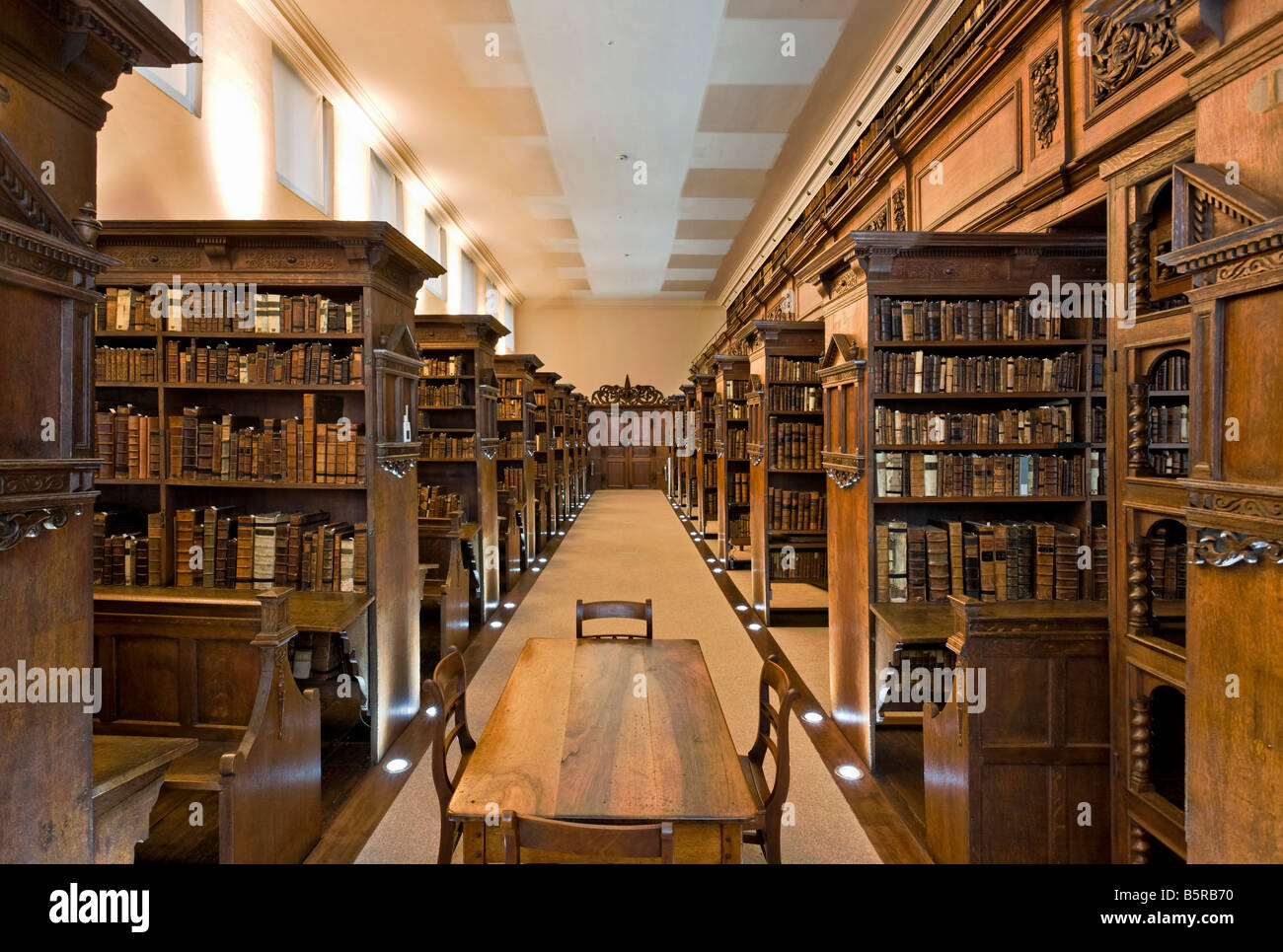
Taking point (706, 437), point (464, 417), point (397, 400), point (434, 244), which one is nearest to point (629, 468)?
point (706, 437)

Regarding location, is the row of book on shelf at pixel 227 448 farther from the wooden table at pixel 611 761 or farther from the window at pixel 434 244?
the window at pixel 434 244

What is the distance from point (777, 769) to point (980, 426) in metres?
2.54

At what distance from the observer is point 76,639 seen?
1579 millimetres

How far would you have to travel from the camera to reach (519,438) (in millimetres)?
7676

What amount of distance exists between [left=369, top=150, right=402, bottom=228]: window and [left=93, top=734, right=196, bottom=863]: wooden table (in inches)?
240

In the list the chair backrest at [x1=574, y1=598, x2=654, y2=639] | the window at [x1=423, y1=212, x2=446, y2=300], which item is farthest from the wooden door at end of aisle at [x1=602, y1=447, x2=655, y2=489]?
the chair backrest at [x1=574, y1=598, x2=654, y2=639]

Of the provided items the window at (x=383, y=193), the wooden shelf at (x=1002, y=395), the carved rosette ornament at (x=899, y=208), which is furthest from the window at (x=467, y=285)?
the wooden shelf at (x=1002, y=395)

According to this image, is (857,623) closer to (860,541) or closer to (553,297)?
(860,541)

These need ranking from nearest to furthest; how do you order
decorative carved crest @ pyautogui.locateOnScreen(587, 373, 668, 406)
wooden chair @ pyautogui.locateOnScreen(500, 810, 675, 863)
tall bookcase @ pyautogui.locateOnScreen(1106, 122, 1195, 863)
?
wooden chair @ pyautogui.locateOnScreen(500, 810, 675, 863)
tall bookcase @ pyautogui.locateOnScreen(1106, 122, 1195, 863)
decorative carved crest @ pyautogui.locateOnScreen(587, 373, 668, 406)

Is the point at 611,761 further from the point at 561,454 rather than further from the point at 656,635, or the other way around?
the point at 561,454

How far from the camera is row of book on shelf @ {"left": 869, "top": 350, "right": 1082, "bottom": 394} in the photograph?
345 centimetres

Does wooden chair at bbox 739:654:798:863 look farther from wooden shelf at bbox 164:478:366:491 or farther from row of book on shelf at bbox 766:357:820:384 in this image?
row of book on shelf at bbox 766:357:820:384

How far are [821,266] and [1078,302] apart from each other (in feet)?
4.56
